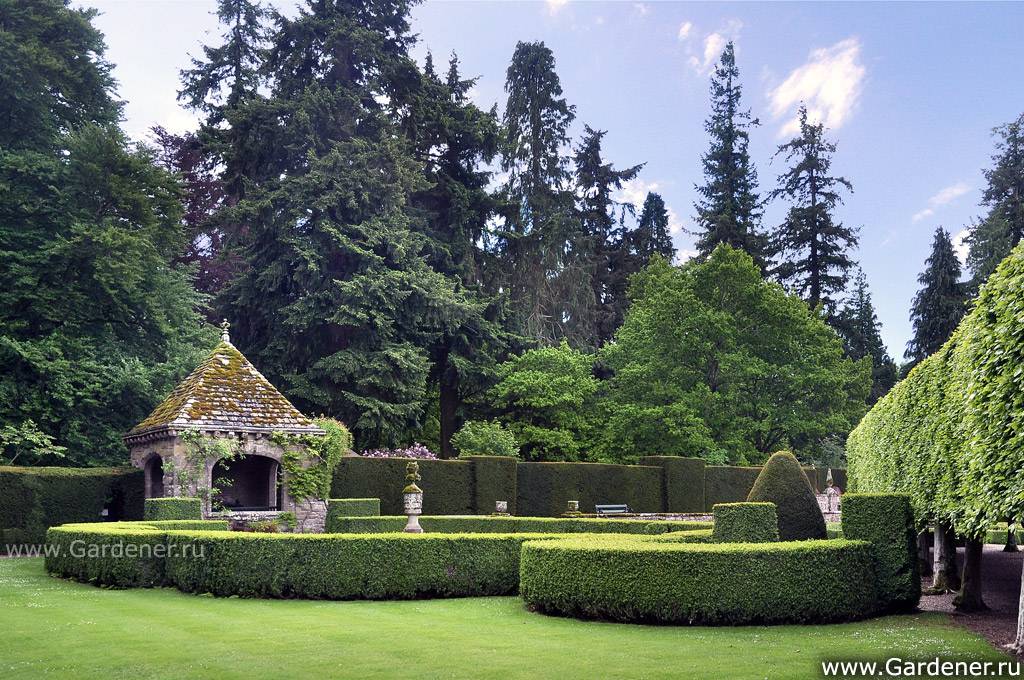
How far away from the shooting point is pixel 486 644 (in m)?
9.88

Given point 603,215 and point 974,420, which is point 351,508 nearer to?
point 974,420

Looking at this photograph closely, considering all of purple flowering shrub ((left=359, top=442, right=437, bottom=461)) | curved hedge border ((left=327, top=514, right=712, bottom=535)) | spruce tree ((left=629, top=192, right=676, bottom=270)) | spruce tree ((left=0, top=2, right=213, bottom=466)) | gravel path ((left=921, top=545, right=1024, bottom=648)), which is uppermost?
spruce tree ((left=629, top=192, right=676, bottom=270))

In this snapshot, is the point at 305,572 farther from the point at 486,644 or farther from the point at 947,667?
the point at 947,667

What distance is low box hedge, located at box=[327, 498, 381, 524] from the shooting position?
23.2 m

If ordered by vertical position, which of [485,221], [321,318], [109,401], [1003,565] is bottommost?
[1003,565]

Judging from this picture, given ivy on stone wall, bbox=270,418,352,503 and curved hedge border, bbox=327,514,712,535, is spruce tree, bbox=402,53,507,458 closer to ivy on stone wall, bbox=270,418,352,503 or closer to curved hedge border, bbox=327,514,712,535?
ivy on stone wall, bbox=270,418,352,503

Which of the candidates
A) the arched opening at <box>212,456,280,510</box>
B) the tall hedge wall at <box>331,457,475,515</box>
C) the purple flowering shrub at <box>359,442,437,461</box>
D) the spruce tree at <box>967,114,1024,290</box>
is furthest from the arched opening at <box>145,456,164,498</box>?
the spruce tree at <box>967,114,1024,290</box>

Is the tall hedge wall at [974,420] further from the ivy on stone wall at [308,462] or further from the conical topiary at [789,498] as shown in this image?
the ivy on stone wall at [308,462]

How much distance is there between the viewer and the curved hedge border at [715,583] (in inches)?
452

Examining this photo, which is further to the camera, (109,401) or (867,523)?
(109,401)

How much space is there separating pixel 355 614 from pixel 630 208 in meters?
44.5

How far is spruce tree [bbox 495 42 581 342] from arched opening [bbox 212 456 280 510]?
1943cm

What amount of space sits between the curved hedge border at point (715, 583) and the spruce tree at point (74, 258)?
1858cm

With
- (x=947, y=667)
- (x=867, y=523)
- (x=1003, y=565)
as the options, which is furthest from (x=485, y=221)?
(x=947, y=667)
